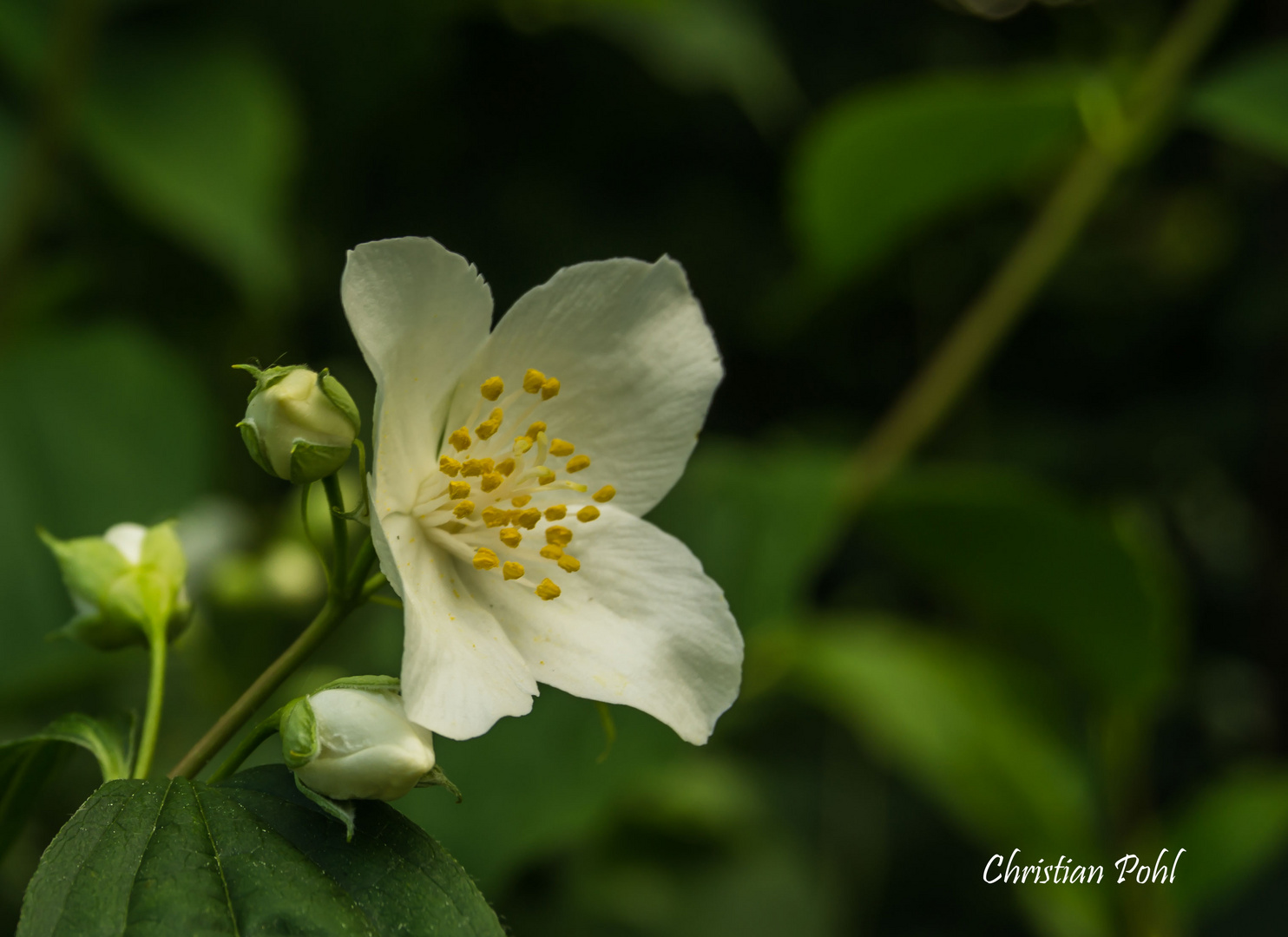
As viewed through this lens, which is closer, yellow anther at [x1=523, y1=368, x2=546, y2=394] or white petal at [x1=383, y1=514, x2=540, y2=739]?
white petal at [x1=383, y1=514, x2=540, y2=739]

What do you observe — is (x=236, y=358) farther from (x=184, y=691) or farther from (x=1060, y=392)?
(x=1060, y=392)

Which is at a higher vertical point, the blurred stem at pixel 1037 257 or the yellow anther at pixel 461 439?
the blurred stem at pixel 1037 257

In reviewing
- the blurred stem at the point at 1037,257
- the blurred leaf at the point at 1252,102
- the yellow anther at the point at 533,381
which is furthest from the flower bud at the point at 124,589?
the blurred leaf at the point at 1252,102

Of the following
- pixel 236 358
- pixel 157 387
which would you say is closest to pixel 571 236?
pixel 236 358

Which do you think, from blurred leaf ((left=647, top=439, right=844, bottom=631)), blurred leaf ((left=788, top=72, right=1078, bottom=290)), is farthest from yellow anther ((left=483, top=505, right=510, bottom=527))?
blurred leaf ((left=788, top=72, right=1078, bottom=290))

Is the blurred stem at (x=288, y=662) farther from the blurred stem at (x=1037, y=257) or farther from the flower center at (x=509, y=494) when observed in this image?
the blurred stem at (x=1037, y=257)

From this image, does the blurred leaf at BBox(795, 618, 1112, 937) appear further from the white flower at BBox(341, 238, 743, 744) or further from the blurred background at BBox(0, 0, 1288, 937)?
the white flower at BBox(341, 238, 743, 744)
